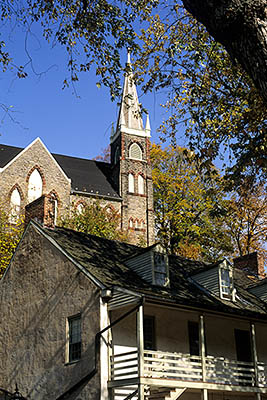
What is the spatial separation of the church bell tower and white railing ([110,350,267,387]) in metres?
28.3

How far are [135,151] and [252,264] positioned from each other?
26.3 metres

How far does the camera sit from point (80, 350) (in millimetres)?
17312

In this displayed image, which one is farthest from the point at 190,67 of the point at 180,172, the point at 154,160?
the point at 154,160

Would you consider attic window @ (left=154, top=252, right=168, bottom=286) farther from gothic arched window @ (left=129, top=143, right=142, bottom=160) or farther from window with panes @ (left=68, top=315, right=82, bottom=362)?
gothic arched window @ (left=129, top=143, right=142, bottom=160)

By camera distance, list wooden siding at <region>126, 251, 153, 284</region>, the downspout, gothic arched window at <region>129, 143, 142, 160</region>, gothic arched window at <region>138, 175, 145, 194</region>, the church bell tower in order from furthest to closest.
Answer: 1. gothic arched window at <region>129, 143, 142, 160</region>
2. gothic arched window at <region>138, 175, 145, 194</region>
3. the church bell tower
4. wooden siding at <region>126, 251, 153, 284</region>
5. the downspout

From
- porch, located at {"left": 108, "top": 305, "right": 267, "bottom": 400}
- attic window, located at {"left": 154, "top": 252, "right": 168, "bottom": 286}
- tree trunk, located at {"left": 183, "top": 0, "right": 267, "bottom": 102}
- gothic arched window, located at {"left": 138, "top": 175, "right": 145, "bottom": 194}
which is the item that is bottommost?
porch, located at {"left": 108, "top": 305, "right": 267, "bottom": 400}

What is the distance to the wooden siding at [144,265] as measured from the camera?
19.2 metres

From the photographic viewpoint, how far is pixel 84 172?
52.1 metres

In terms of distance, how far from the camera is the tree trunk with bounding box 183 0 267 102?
6.62 meters

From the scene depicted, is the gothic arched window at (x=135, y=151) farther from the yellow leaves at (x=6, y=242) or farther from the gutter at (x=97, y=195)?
the yellow leaves at (x=6, y=242)

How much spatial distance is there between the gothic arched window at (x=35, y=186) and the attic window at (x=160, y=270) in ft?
88.7

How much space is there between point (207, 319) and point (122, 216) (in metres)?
30.4

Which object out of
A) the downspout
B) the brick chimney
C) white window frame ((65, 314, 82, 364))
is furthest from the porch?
the brick chimney

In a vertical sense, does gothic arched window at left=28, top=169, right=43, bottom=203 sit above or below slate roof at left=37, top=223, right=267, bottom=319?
above
